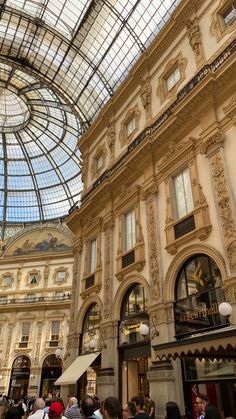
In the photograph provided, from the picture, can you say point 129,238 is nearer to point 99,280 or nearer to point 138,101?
point 99,280

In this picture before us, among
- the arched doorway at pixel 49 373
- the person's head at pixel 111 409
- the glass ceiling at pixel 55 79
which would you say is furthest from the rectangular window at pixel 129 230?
the arched doorway at pixel 49 373

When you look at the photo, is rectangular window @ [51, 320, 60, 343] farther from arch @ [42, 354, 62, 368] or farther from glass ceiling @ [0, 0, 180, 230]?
glass ceiling @ [0, 0, 180, 230]

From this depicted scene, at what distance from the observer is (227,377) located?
9.16 metres

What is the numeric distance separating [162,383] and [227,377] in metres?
2.19

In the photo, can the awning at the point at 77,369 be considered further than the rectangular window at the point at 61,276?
No

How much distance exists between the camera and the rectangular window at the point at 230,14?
1313cm

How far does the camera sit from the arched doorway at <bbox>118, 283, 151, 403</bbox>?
1259cm

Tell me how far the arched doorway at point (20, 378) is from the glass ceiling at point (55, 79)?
1638 cm

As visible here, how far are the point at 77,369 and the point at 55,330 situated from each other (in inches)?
812

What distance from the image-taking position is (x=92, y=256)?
18.6 m

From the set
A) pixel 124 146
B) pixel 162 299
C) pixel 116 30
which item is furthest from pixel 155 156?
pixel 116 30

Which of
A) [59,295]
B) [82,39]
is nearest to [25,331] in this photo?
[59,295]

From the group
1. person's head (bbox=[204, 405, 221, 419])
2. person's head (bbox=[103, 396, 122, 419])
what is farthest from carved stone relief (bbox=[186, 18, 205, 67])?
person's head (bbox=[103, 396, 122, 419])

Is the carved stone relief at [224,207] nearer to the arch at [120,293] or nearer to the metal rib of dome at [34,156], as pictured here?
the arch at [120,293]
